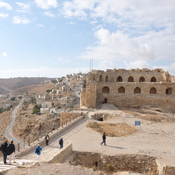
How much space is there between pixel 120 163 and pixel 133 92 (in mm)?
19854

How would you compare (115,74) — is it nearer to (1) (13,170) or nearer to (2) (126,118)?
(2) (126,118)

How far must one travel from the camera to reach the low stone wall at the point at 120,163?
29.7ft

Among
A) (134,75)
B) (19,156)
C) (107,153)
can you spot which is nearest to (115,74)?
(134,75)

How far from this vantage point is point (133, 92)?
28.0m

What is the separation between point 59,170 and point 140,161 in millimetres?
4766

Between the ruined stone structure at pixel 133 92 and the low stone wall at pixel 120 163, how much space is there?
15005 millimetres

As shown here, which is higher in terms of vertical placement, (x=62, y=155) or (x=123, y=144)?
(x=62, y=155)

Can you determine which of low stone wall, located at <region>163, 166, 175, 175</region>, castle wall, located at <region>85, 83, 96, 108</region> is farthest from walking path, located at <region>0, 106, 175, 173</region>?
castle wall, located at <region>85, 83, 96, 108</region>

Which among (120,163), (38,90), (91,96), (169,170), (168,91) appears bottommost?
(120,163)

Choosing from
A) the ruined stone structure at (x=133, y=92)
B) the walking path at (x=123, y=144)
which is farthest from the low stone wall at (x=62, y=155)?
the ruined stone structure at (x=133, y=92)

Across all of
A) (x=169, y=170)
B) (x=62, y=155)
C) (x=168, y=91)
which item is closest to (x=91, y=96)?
(x=168, y=91)

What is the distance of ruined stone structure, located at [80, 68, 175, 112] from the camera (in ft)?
82.3

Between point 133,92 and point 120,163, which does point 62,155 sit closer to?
point 120,163

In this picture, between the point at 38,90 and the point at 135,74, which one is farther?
the point at 38,90
